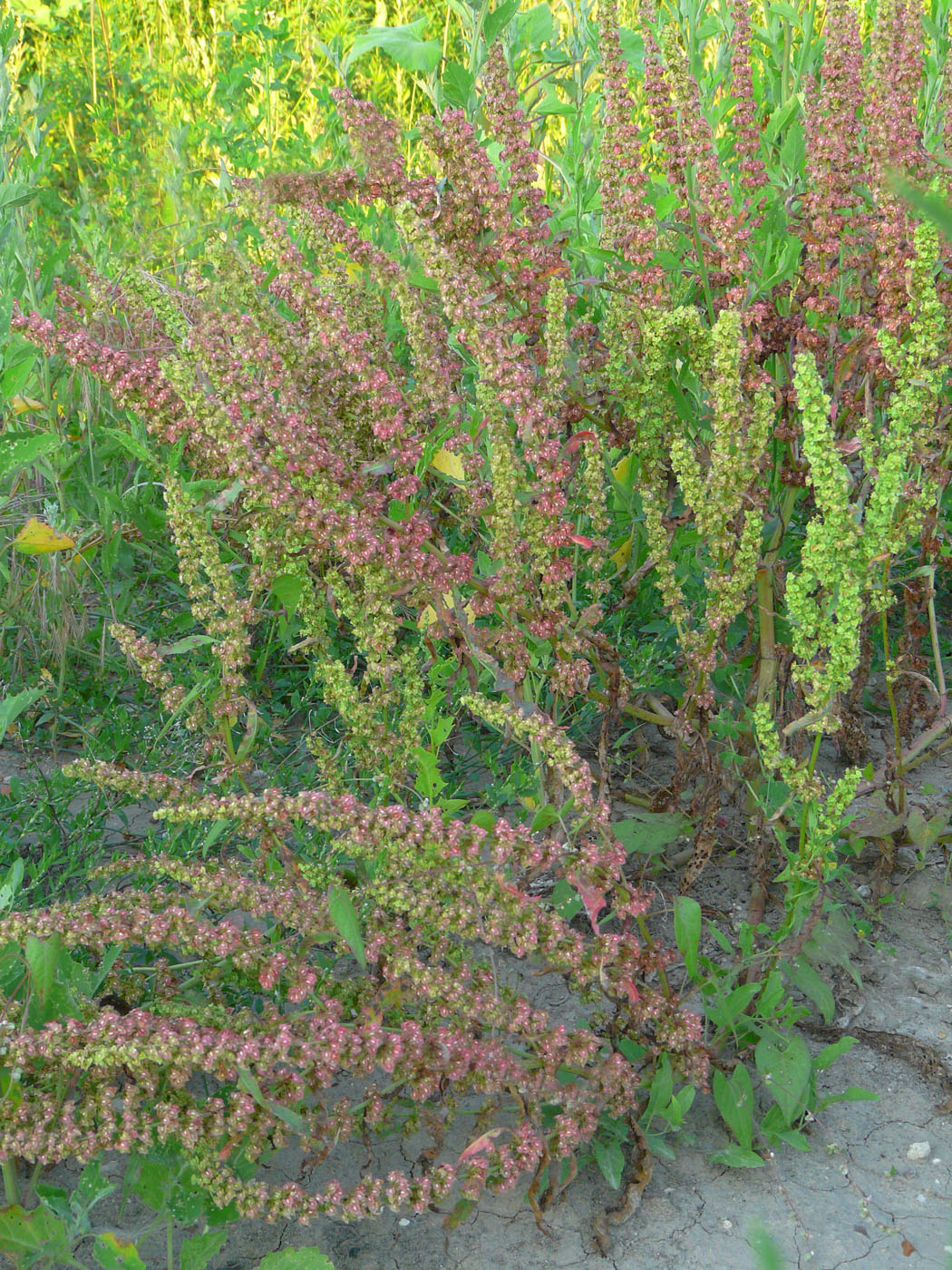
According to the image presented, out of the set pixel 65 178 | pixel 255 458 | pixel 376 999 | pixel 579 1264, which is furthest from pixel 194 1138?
pixel 65 178

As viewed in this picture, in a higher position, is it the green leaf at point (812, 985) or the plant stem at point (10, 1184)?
the plant stem at point (10, 1184)

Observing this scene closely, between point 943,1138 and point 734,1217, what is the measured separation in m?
0.36

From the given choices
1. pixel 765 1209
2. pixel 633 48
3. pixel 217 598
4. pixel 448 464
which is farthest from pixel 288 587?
pixel 633 48

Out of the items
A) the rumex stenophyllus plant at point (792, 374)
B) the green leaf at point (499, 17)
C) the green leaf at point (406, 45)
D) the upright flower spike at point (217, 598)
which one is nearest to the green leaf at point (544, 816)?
the rumex stenophyllus plant at point (792, 374)

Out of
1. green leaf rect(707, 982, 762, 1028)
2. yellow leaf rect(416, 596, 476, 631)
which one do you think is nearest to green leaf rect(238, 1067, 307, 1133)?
green leaf rect(707, 982, 762, 1028)

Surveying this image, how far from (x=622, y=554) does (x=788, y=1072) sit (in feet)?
3.50

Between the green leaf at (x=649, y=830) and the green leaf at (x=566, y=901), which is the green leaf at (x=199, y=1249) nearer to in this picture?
the green leaf at (x=566, y=901)

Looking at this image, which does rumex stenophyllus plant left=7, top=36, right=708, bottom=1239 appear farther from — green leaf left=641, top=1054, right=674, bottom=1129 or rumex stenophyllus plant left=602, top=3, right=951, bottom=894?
rumex stenophyllus plant left=602, top=3, right=951, bottom=894

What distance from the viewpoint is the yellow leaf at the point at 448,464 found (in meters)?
2.06

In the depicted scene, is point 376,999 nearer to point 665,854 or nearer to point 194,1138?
point 194,1138

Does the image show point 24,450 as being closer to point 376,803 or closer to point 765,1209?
point 376,803

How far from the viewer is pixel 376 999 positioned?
1620mm

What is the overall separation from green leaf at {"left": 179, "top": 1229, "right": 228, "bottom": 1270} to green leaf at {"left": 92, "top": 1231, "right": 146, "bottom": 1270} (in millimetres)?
76

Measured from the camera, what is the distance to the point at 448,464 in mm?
2066
